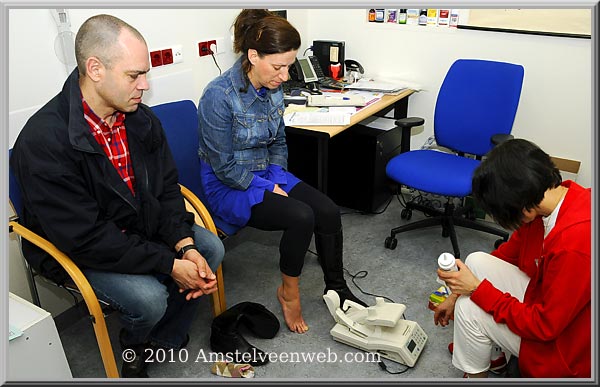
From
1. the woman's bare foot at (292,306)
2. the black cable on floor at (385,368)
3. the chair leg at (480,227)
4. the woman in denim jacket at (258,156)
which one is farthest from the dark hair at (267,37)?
the chair leg at (480,227)

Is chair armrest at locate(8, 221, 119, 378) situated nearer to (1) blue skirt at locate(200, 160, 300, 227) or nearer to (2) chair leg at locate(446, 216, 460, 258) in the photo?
(1) blue skirt at locate(200, 160, 300, 227)

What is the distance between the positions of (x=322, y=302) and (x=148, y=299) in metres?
0.88

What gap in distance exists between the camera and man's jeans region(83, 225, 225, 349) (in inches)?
64.5

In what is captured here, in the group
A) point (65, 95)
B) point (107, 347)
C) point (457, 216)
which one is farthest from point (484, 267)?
point (65, 95)

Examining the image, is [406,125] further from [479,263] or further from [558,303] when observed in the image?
[558,303]

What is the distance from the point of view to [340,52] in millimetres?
3221

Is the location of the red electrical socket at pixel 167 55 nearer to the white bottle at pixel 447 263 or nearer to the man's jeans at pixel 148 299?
the man's jeans at pixel 148 299

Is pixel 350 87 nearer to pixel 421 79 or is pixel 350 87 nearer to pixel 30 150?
pixel 421 79

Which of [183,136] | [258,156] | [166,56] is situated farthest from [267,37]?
[166,56]

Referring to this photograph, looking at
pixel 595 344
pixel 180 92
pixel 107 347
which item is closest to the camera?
pixel 595 344

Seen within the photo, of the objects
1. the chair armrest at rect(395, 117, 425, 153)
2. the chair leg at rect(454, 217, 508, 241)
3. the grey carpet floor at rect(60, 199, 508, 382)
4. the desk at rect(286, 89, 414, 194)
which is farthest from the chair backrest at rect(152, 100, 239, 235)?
the chair leg at rect(454, 217, 508, 241)

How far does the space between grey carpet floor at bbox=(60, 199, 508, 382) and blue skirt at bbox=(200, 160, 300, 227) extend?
0.46m

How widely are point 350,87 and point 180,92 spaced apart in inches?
40.8

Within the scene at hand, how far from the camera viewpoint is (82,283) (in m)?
1.57
